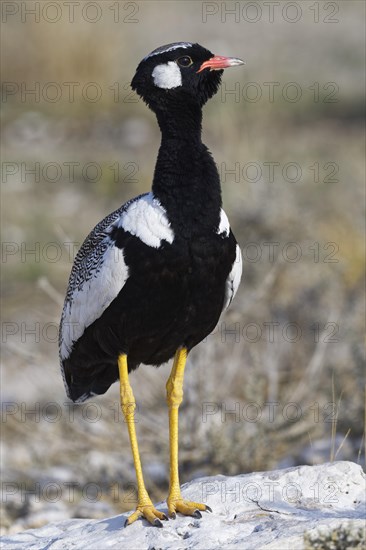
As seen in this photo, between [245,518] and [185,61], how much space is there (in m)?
1.98

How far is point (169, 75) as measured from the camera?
4855mm

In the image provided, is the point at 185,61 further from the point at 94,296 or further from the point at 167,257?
the point at 94,296

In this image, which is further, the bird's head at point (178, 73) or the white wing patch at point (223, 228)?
the bird's head at point (178, 73)

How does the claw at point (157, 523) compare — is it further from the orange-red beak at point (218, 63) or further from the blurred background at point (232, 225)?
the orange-red beak at point (218, 63)

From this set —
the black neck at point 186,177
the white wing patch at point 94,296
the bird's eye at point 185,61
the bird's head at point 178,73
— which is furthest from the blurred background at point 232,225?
the bird's eye at point 185,61

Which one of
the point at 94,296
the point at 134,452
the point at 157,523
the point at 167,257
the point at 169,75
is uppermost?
the point at 169,75

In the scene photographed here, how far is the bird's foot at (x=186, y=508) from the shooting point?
464cm

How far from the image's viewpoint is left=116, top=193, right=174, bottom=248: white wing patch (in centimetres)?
461

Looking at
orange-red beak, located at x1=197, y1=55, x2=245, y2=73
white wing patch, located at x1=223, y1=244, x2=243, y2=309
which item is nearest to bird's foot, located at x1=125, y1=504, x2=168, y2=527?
white wing patch, located at x1=223, y1=244, x2=243, y2=309

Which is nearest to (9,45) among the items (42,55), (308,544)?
(42,55)

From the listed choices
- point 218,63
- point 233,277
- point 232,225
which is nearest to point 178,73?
point 218,63

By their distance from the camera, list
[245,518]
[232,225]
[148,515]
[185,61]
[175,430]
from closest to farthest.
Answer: [245,518]
[148,515]
[185,61]
[175,430]
[232,225]

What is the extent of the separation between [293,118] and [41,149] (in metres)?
3.17

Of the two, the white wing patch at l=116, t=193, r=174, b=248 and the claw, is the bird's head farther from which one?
the claw
